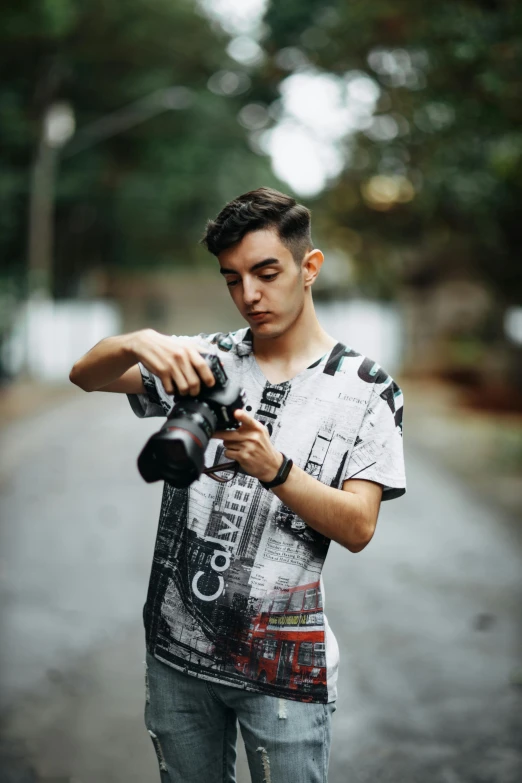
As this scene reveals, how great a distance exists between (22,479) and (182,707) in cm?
788

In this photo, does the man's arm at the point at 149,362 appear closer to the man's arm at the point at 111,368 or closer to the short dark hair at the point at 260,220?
the man's arm at the point at 111,368

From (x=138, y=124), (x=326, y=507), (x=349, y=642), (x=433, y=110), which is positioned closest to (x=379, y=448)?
(x=326, y=507)

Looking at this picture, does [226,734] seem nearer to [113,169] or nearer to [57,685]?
[57,685]

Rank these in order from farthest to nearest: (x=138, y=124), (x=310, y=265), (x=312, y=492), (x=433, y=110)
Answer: (x=138, y=124) → (x=433, y=110) → (x=310, y=265) → (x=312, y=492)

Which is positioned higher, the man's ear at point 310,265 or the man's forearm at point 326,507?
the man's ear at point 310,265

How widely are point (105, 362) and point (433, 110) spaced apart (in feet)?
30.1

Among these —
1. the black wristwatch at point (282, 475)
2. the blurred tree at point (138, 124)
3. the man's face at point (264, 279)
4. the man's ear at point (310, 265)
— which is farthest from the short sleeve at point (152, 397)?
the blurred tree at point (138, 124)

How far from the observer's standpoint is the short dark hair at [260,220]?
1868 millimetres

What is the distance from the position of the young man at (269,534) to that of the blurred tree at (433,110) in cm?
739

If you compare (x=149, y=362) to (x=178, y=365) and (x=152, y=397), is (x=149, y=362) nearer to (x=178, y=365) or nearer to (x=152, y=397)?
(x=178, y=365)

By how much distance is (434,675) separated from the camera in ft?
14.6

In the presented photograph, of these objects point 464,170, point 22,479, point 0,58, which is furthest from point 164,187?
point 22,479

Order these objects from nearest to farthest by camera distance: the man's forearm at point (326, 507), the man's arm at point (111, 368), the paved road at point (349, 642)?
the man's forearm at point (326, 507) → the man's arm at point (111, 368) → the paved road at point (349, 642)

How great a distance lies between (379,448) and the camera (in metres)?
1.91
